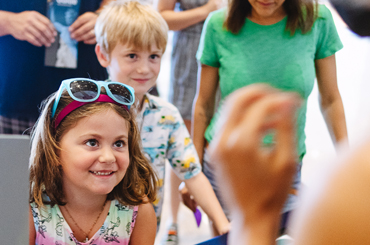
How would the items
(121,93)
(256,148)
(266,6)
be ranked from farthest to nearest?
1. (266,6)
2. (121,93)
3. (256,148)

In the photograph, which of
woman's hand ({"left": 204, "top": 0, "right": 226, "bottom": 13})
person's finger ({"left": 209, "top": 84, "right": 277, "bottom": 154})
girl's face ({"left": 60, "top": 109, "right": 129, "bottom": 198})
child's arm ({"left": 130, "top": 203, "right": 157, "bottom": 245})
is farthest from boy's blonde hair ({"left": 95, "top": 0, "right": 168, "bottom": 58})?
person's finger ({"left": 209, "top": 84, "right": 277, "bottom": 154})

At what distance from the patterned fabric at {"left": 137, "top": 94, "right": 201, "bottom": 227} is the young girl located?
0.28m

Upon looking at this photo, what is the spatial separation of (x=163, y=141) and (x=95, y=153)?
1.43 feet

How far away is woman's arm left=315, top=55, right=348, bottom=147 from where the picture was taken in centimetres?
146

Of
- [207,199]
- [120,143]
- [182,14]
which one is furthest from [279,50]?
[182,14]

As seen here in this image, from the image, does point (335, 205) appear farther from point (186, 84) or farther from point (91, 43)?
point (186, 84)

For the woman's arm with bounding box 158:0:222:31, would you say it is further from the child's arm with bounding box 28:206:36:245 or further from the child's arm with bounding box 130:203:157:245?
the child's arm with bounding box 28:206:36:245

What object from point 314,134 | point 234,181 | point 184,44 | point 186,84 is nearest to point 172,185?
point 186,84

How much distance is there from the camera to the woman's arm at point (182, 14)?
2.08 metres

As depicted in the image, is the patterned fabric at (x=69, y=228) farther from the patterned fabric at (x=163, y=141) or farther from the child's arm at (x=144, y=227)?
the patterned fabric at (x=163, y=141)

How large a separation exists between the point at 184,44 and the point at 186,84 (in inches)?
9.1

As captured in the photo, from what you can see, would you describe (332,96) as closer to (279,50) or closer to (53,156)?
(279,50)

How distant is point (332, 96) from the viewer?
1.48 meters

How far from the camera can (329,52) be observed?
1.44 meters
